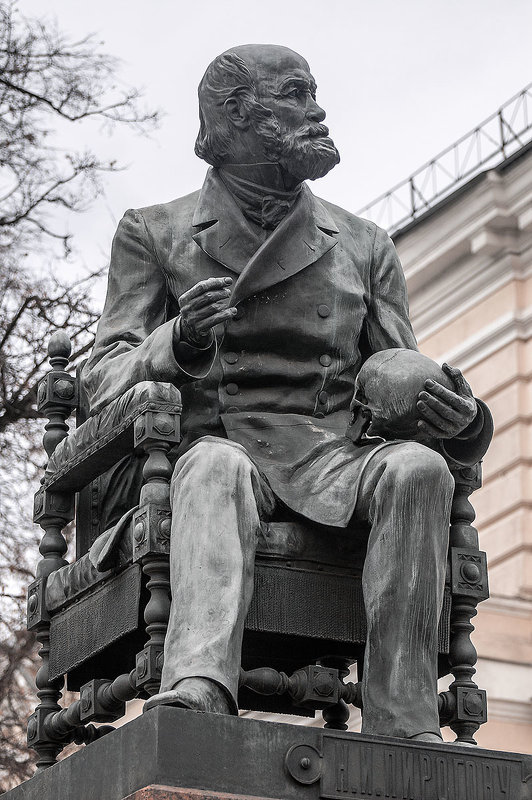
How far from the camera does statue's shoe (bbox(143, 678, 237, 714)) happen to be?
15.0 ft

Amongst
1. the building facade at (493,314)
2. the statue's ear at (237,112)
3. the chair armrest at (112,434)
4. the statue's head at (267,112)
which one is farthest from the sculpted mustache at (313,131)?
the building facade at (493,314)

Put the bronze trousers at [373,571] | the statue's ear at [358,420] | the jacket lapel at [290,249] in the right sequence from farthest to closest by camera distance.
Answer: the jacket lapel at [290,249]
the statue's ear at [358,420]
the bronze trousers at [373,571]

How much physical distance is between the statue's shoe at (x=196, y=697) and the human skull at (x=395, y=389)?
3.07 ft

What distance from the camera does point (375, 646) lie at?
4.97 m

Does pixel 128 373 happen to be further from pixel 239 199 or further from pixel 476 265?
pixel 476 265

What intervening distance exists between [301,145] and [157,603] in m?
1.39

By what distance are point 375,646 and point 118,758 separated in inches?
28.5

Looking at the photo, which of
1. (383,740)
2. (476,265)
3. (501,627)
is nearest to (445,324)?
(476,265)

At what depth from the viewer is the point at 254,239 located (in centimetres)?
574

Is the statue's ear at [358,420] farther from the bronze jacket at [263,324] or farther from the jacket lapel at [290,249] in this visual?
the jacket lapel at [290,249]

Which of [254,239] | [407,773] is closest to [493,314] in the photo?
[254,239]

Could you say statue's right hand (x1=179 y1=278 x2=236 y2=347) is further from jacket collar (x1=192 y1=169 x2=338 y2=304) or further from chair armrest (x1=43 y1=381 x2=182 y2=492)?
jacket collar (x1=192 y1=169 x2=338 y2=304)

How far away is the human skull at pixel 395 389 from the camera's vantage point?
5250 mm

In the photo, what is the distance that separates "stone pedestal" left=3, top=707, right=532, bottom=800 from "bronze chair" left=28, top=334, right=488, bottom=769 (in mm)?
366
